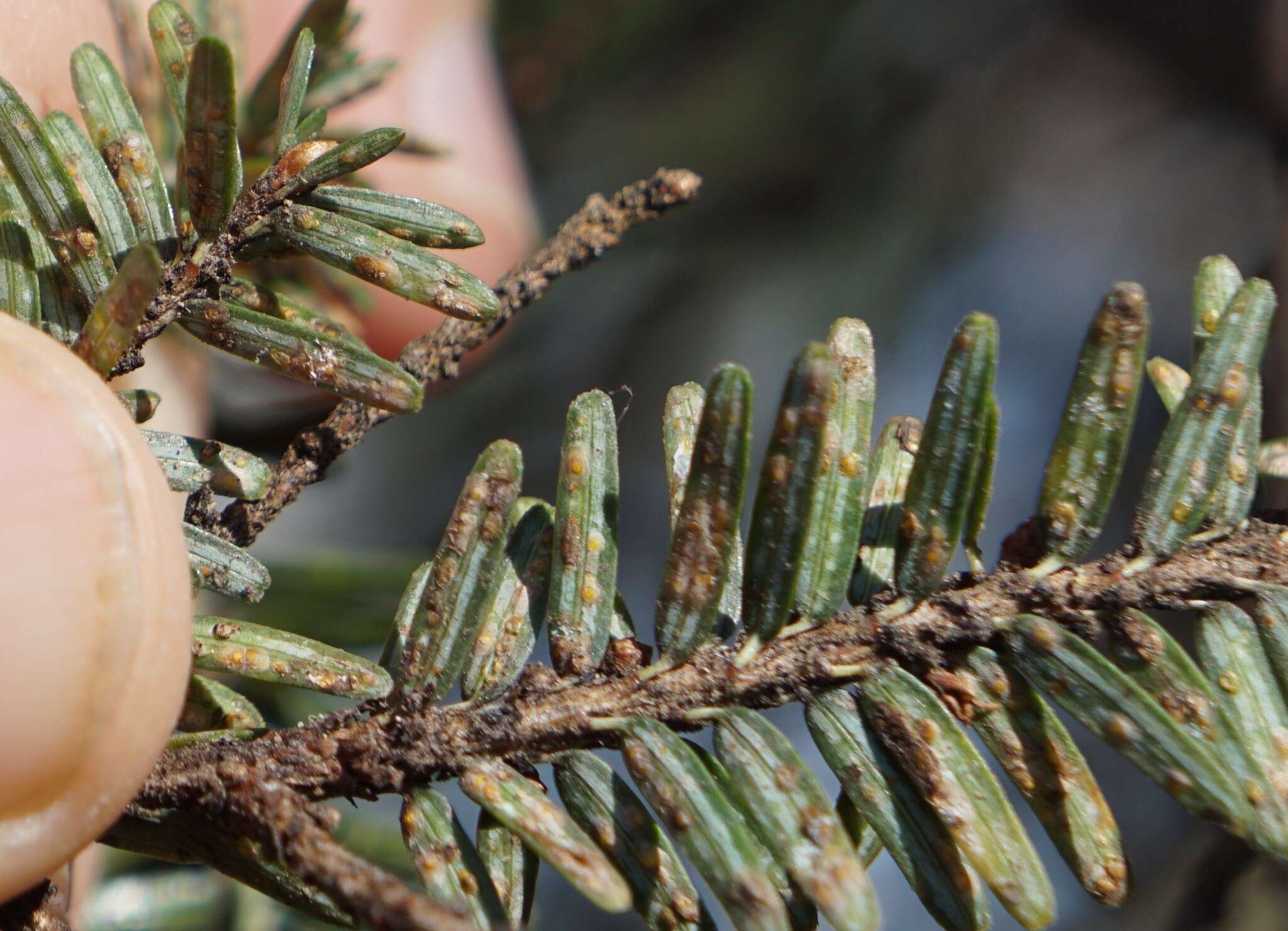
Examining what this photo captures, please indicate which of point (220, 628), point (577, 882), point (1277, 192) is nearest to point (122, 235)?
point (220, 628)

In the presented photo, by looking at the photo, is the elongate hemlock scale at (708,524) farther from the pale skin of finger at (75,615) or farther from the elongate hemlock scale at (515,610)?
the pale skin of finger at (75,615)

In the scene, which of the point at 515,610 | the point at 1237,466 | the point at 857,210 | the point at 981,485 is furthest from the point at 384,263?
the point at 857,210

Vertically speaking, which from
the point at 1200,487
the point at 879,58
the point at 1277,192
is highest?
the point at 879,58

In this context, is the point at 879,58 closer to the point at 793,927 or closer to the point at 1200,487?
the point at 1200,487

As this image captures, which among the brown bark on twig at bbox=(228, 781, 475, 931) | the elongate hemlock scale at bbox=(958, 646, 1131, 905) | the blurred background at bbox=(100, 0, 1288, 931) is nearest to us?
the brown bark on twig at bbox=(228, 781, 475, 931)

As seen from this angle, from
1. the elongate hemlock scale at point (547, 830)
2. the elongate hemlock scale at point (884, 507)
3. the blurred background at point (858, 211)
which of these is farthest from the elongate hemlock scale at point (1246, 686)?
the blurred background at point (858, 211)

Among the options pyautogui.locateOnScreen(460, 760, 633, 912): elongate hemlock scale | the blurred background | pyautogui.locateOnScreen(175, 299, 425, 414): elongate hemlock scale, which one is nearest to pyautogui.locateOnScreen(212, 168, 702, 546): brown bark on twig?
pyautogui.locateOnScreen(175, 299, 425, 414): elongate hemlock scale

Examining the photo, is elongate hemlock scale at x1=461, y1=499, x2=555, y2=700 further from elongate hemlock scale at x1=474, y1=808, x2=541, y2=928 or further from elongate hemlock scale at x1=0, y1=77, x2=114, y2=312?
elongate hemlock scale at x1=0, y1=77, x2=114, y2=312
